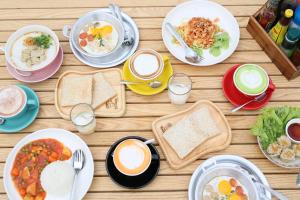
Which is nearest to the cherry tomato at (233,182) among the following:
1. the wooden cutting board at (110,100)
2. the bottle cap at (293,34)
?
the wooden cutting board at (110,100)

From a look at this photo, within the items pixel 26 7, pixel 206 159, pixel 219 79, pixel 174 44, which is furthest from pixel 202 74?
pixel 26 7

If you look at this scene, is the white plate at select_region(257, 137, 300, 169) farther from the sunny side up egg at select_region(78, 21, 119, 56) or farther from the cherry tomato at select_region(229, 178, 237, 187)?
the sunny side up egg at select_region(78, 21, 119, 56)

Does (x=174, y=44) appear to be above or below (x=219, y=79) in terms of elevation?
above

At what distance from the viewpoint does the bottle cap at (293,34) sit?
5.15 ft

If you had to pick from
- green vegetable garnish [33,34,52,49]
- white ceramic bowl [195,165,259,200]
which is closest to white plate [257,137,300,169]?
white ceramic bowl [195,165,259,200]

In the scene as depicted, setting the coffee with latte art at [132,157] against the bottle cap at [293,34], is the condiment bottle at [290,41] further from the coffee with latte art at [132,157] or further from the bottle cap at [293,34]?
the coffee with latte art at [132,157]

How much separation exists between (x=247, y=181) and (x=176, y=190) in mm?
298

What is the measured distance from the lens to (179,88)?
1.71m

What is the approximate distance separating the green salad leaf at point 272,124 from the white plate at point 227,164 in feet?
0.34

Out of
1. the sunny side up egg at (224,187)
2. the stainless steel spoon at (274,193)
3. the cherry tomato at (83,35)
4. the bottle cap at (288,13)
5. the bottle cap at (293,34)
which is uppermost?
the bottle cap at (288,13)

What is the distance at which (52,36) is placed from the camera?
1790 mm

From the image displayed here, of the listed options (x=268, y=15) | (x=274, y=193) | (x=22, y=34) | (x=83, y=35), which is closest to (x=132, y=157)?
(x=274, y=193)

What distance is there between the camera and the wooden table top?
5.08 ft

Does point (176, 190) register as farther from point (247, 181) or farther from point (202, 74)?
point (202, 74)
